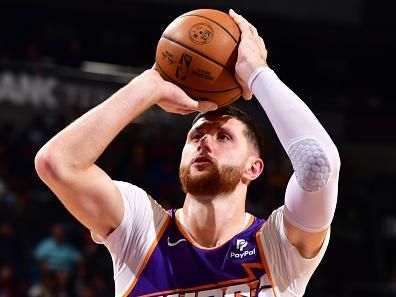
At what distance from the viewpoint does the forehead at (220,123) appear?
3.24 m

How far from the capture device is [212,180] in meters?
3.10

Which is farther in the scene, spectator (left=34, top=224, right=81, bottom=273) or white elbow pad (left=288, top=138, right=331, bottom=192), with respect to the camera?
spectator (left=34, top=224, right=81, bottom=273)

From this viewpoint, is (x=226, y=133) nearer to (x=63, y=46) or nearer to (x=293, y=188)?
(x=293, y=188)

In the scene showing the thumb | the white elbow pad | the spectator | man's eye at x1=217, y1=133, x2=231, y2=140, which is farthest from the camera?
the spectator

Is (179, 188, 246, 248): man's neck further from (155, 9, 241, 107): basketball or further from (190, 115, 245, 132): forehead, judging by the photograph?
(155, 9, 241, 107): basketball

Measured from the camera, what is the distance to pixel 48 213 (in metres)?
10.2

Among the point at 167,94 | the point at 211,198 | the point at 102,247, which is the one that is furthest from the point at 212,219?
the point at 102,247

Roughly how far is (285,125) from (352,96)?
12975 mm

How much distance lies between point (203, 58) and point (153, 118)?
8928 millimetres

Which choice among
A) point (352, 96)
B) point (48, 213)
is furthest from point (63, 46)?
point (352, 96)

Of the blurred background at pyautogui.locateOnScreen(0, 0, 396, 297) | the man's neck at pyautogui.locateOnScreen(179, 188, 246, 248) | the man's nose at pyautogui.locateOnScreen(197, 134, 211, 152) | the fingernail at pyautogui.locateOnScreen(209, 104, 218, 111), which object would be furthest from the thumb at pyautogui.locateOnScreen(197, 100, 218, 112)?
the blurred background at pyautogui.locateOnScreen(0, 0, 396, 297)

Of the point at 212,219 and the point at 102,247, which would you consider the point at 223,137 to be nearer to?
the point at 212,219

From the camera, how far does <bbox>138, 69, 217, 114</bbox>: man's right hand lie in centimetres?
293

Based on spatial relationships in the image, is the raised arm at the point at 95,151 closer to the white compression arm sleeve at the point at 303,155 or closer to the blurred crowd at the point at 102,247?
the white compression arm sleeve at the point at 303,155
